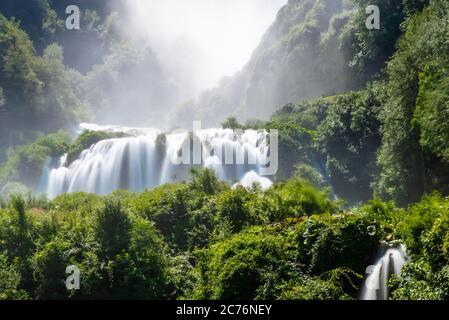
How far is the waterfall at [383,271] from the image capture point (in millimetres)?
12656

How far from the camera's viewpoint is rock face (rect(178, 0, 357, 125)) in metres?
65.5

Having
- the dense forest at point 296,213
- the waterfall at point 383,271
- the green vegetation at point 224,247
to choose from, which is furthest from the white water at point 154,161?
the waterfall at point 383,271

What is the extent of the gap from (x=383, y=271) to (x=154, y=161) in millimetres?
34132

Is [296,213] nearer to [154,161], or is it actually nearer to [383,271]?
[383,271]

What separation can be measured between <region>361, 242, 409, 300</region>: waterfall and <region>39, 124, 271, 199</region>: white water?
1019 inches

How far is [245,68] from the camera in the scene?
117062mm

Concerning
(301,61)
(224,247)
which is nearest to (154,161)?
(224,247)

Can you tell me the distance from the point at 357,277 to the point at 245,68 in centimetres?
10654

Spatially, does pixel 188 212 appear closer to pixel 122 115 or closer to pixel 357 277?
pixel 357 277

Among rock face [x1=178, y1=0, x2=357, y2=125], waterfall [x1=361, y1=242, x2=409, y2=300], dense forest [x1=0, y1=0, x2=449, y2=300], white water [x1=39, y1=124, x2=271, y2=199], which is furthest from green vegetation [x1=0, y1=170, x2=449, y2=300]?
rock face [x1=178, y1=0, x2=357, y2=125]

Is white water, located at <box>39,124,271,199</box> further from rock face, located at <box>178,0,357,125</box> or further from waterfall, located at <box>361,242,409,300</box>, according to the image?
waterfall, located at <box>361,242,409,300</box>

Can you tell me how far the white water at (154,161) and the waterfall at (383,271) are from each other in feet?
84.9

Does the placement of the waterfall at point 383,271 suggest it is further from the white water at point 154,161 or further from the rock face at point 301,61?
the rock face at point 301,61

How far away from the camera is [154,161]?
4547 centimetres
